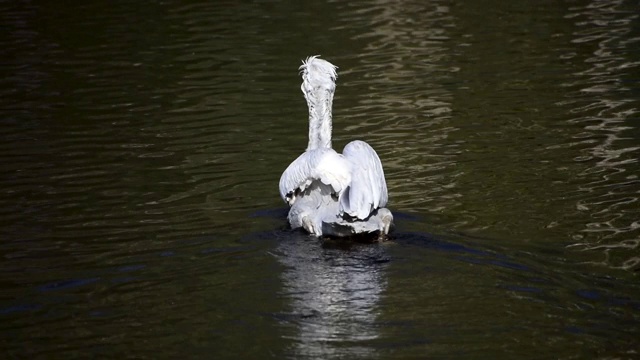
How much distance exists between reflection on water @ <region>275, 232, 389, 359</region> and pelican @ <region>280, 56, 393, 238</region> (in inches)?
Answer: 5.0

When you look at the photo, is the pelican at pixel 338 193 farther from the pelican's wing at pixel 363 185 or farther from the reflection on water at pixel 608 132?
the reflection on water at pixel 608 132

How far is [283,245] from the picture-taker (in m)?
7.89

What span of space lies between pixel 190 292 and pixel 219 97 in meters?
6.11

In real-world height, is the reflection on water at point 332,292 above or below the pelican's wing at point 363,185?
below

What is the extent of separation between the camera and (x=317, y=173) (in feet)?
26.4

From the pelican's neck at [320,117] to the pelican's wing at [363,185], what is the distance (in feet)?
2.45

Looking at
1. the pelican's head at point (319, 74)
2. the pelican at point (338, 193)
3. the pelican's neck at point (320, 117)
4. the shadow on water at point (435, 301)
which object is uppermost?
the pelican's head at point (319, 74)

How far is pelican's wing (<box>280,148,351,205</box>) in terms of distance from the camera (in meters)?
7.92

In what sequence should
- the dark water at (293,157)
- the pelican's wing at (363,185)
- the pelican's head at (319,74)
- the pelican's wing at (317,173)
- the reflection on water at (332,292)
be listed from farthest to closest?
the pelican's head at (319,74), the pelican's wing at (317,173), the pelican's wing at (363,185), the dark water at (293,157), the reflection on water at (332,292)

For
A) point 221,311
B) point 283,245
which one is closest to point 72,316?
point 221,311

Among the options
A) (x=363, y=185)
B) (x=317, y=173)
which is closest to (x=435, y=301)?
(x=363, y=185)

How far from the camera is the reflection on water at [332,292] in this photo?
6117 millimetres

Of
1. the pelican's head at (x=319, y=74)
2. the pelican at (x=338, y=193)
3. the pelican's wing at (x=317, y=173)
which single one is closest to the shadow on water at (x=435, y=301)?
the pelican at (x=338, y=193)

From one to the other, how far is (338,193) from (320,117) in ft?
3.71
